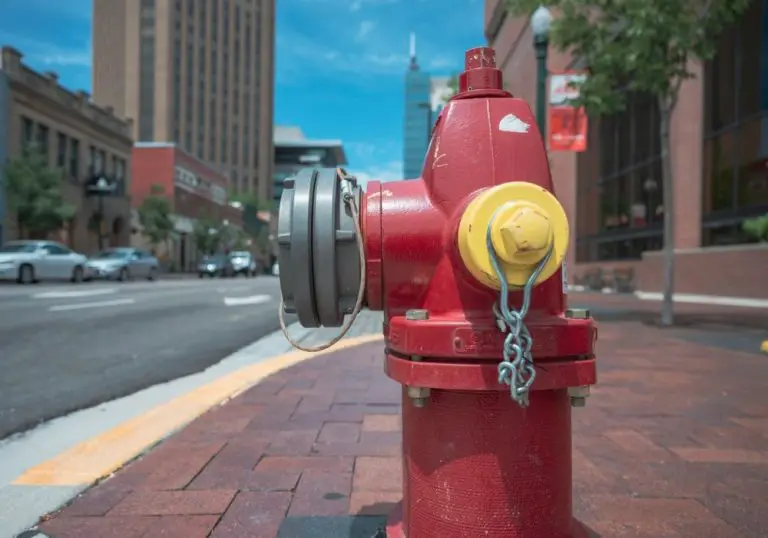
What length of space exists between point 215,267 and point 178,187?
16.9m

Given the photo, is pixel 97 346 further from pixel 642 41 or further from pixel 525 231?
pixel 642 41

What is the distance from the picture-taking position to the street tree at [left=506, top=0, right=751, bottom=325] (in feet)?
24.5

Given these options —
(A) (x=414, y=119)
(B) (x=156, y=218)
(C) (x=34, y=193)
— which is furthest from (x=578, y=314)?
(B) (x=156, y=218)

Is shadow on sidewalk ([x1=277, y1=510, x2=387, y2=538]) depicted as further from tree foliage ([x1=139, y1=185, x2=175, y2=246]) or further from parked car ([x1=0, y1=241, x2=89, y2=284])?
tree foliage ([x1=139, y1=185, x2=175, y2=246])

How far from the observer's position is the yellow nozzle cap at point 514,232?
47.1 inches

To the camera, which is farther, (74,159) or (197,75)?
(197,75)

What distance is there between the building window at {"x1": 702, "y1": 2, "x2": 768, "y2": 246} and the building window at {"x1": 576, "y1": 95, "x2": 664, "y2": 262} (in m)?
3.06

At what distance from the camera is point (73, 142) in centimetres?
3375

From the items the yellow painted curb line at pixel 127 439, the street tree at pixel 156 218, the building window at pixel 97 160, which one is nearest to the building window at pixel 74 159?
the building window at pixel 97 160

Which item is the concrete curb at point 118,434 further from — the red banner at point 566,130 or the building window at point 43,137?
the building window at point 43,137

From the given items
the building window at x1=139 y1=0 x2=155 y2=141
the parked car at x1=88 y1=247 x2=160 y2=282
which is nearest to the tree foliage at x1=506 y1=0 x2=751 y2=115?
the parked car at x1=88 y1=247 x2=160 y2=282

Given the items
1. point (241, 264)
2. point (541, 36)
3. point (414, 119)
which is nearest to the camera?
point (541, 36)

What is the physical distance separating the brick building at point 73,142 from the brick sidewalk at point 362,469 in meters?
27.0

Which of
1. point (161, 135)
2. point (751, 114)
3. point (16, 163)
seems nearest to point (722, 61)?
point (751, 114)
